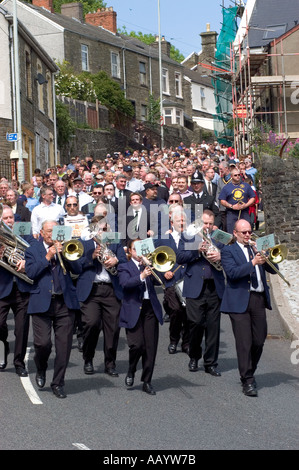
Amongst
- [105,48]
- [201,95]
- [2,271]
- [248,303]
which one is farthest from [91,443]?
[201,95]

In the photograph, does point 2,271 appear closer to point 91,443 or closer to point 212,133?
point 91,443

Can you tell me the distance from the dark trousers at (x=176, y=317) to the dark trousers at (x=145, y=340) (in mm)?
1923

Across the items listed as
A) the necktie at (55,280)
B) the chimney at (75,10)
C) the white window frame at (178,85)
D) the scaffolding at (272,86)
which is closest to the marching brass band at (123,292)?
the necktie at (55,280)

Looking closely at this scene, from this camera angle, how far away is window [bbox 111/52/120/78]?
57750 millimetres

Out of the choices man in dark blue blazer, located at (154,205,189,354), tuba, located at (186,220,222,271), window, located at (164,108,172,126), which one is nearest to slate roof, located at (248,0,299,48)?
window, located at (164,108,172,126)

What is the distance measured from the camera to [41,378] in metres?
9.68

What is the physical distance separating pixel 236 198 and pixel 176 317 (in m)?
5.38

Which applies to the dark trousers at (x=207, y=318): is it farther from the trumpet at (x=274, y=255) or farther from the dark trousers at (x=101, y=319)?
the trumpet at (x=274, y=255)

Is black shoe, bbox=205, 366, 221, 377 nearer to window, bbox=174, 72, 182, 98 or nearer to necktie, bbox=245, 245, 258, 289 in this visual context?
necktie, bbox=245, 245, 258, 289

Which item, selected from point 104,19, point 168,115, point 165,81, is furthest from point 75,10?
point 168,115

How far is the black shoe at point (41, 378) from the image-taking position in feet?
31.7

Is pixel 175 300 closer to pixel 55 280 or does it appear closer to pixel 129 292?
pixel 129 292

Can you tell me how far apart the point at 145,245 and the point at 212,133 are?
61.0m

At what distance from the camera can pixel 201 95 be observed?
7456cm
